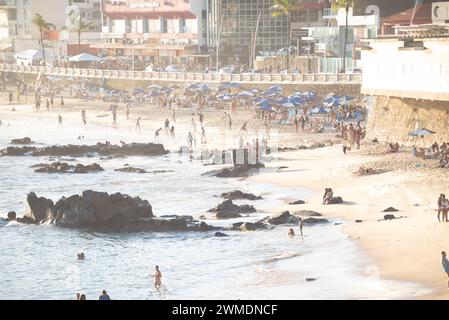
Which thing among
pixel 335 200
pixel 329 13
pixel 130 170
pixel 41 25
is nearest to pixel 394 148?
pixel 335 200

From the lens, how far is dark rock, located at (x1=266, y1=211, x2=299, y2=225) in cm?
4259

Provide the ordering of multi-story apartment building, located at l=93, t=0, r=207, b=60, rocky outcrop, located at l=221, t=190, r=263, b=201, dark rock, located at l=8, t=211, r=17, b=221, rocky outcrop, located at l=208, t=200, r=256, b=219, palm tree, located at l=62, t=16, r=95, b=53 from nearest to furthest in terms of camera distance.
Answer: rocky outcrop, located at l=208, t=200, r=256, b=219
dark rock, located at l=8, t=211, r=17, b=221
rocky outcrop, located at l=221, t=190, r=263, b=201
multi-story apartment building, located at l=93, t=0, r=207, b=60
palm tree, located at l=62, t=16, r=95, b=53

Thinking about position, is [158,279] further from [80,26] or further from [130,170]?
[80,26]

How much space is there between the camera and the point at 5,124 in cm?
9181

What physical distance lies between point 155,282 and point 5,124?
6074 cm

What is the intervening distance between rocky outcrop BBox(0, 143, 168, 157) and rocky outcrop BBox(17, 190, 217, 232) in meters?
23.0

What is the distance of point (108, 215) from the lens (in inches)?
1750

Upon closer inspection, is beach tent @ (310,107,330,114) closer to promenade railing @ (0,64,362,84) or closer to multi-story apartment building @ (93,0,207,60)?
promenade railing @ (0,64,362,84)

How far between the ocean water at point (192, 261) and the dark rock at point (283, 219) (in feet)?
2.35

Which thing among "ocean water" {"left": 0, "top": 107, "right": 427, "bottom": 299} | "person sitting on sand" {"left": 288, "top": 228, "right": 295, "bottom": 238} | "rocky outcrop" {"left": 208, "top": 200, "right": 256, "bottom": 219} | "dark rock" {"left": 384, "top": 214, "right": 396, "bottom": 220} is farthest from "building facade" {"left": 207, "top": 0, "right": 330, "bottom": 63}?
"person sitting on sand" {"left": 288, "top": 228, "right": 295, "bottom": 238}

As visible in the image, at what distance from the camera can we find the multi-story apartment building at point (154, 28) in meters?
119

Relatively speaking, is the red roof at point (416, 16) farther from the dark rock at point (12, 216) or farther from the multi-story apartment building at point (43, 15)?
the multi-story apartment building at point (43, 15)

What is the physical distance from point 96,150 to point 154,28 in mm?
58530

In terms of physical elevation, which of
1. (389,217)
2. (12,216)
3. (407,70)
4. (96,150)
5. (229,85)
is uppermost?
(407,70)
